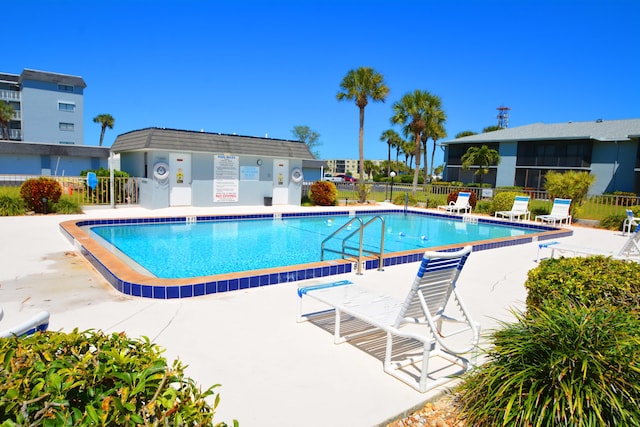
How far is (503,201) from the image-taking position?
60.4 feet

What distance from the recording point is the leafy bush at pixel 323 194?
67.6ft

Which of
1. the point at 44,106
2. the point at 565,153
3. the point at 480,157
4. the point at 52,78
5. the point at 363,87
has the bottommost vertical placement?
the point at 480,157

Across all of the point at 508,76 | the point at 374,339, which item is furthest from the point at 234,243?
the point at 508,76

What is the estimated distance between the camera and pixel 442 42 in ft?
95.5

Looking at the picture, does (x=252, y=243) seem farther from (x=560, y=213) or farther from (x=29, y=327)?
(x=560, y=213)

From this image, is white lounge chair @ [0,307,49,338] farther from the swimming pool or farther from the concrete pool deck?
the swimming pool

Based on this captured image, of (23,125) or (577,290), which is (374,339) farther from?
(23,125)

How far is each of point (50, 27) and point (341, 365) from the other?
1416 inches

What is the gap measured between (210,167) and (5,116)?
1525 inches

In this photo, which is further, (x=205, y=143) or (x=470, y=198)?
(x=470, y=198)

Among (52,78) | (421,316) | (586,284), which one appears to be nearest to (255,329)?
(421,316)

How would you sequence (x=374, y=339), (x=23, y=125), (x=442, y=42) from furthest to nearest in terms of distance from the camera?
1. (x=23, y=125)
2. (x=442, y=42)
3. (x=374, y=339)

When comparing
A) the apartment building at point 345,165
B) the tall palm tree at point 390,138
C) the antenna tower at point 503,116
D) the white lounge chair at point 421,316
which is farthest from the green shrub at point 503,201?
the apartment building at point 345,165

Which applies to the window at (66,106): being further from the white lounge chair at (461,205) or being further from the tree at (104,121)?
the white lounge chair at (461,205)
